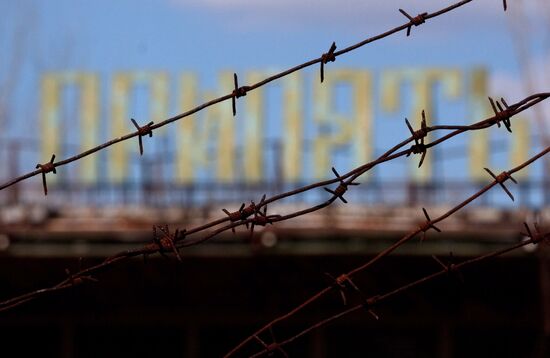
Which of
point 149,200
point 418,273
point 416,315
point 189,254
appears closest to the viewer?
point 189,254

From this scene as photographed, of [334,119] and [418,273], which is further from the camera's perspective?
[334,119]

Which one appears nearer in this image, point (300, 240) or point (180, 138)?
point (300, 240)

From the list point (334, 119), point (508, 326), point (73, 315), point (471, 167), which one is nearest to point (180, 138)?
point (334, 119)

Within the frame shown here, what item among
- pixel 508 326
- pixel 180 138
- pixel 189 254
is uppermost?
pixel 180 138

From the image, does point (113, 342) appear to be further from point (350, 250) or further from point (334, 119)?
point (334, 119)

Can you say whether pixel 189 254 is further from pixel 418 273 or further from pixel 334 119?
pixel 334 119

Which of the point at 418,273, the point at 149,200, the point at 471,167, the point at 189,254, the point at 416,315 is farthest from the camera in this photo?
the point at 471,167

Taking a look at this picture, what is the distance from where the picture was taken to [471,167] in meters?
25.0

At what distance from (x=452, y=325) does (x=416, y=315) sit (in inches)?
20.5

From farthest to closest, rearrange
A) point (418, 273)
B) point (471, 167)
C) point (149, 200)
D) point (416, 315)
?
point (471, 167) → point (149, 200) → point (416, 315) → point (418, 273)

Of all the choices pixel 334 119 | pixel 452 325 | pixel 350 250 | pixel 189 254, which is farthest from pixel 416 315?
pixel 334 119

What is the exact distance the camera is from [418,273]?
18.2 meters

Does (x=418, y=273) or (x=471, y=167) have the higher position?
(x=471, y=167)

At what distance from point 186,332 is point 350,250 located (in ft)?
11.0
